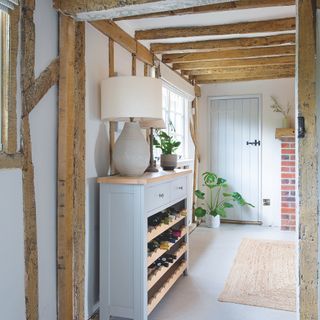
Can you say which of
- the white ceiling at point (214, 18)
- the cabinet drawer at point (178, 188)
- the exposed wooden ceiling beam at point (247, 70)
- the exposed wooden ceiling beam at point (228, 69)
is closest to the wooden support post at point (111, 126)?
the white ceiling at point (214, 18)

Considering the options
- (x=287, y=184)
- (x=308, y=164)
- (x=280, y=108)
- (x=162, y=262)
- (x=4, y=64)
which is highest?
(x=280, y=108)

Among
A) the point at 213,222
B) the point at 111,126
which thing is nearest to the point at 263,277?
the point at 111,126

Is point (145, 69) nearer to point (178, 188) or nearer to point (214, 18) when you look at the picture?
point (214, 18)

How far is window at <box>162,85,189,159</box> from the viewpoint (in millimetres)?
4621

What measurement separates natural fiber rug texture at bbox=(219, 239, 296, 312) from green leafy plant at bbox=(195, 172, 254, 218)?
107cm

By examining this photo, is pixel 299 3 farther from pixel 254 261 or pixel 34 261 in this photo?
pixel 254 261

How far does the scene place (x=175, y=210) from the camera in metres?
3.40

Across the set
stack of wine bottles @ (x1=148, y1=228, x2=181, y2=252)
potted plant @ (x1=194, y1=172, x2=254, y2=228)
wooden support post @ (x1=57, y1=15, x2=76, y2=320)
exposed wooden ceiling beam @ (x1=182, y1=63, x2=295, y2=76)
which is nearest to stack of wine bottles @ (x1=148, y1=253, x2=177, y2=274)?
stack of wine bottles @ (x1=148, y1=228, x2=181, y2=252)

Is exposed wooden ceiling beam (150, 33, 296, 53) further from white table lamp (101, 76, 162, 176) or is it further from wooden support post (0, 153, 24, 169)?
wooden support post (0, 153, 24, 169)

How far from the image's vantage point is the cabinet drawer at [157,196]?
8.18ft

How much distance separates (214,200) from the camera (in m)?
6.08

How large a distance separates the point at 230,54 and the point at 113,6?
2.41 m


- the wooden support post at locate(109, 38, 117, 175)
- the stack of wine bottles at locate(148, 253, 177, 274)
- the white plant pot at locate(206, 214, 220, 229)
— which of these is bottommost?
the white plant pot at locate(206, 214, 220, 229)

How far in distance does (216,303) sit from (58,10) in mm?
2382
